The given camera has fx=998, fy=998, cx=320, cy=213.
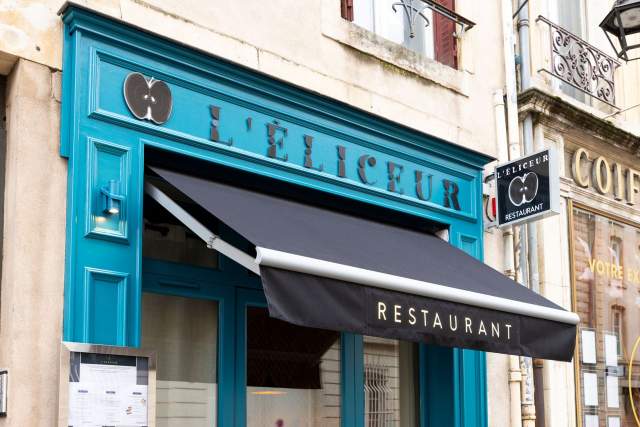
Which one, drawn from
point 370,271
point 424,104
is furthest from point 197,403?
point 424,104

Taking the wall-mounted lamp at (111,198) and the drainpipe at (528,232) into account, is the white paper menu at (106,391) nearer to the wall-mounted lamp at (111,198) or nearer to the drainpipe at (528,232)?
the wall-mounted lamp at (111,198)

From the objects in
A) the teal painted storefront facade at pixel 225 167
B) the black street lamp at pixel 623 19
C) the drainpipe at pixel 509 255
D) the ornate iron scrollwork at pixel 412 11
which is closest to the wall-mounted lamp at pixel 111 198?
the teal painted storefront facade at pixel 225 167

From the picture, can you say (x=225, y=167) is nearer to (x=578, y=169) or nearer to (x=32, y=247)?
(x=32, y=247)

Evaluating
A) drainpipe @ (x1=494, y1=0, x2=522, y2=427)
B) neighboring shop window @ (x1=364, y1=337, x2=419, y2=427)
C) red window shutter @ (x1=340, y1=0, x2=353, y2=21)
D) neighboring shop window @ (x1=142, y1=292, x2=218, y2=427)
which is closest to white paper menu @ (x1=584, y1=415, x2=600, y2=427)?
drainpipe @ (x1=494, y1=0, x2=522, y2=427)

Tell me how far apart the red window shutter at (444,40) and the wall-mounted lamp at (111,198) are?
3611 mm

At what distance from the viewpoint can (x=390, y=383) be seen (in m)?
7.11

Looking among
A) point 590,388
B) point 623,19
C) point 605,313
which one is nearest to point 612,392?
point 590,388

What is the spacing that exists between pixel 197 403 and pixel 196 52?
2.04 m

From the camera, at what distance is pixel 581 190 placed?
8.79 metres

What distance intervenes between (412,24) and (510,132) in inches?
46.7

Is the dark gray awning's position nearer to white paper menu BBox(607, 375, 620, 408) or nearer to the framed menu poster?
the framed menu poster

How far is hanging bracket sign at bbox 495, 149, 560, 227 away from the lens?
23.5ft

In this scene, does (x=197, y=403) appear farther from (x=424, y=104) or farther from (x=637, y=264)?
(x=637, y=264)

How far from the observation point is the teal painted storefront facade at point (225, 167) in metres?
5.02
